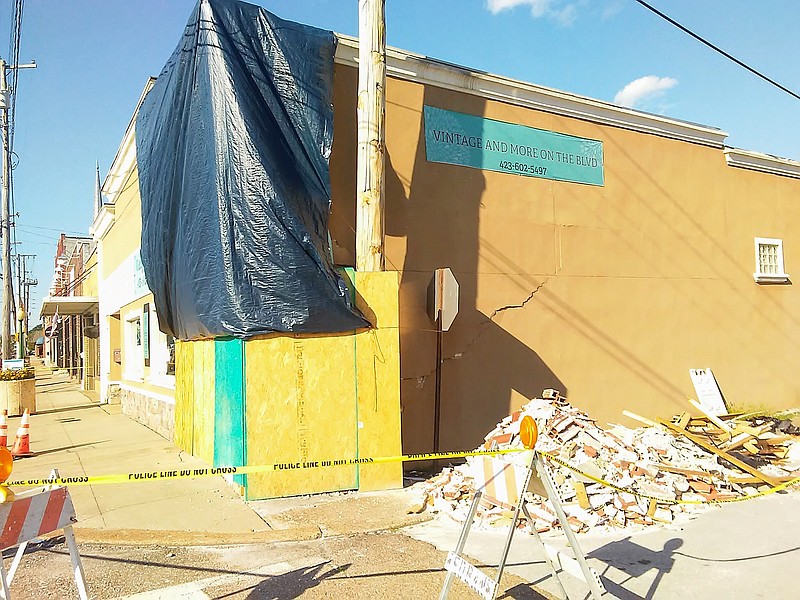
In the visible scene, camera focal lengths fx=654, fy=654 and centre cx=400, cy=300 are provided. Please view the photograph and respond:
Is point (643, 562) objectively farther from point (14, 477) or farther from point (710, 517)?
point (14, 477)

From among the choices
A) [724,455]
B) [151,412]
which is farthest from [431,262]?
[151,412]

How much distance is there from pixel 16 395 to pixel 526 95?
15.8 meters

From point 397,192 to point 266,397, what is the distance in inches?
145

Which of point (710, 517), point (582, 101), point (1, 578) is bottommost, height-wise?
point (710, 517)

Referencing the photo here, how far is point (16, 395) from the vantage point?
1811 cm

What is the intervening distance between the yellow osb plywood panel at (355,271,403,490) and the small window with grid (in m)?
10.1

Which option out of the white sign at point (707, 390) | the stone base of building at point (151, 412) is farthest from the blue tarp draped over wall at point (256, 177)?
the white sign at point (707, 390)

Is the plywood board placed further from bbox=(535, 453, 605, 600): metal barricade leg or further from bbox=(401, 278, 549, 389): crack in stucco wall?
bbox=(535, 453, 605, 600): metal barricade leg

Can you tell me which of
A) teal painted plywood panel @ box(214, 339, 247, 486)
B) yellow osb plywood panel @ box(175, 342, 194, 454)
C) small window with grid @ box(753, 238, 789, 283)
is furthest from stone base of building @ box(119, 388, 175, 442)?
small window with grid @ box(753, 238, 789, 283)

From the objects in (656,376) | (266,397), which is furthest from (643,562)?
(656,376)

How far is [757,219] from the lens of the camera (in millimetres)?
14633

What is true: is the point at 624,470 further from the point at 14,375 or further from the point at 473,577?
the point at 14,375

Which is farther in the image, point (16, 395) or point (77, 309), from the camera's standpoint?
point (77, 309)

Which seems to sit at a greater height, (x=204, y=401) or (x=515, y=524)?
(x=204, y=401)
